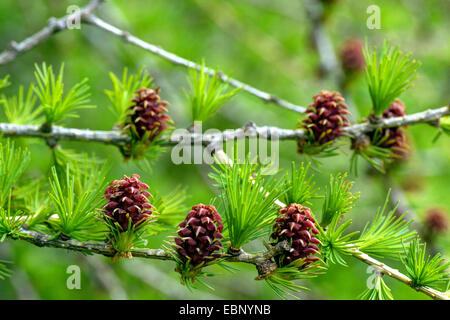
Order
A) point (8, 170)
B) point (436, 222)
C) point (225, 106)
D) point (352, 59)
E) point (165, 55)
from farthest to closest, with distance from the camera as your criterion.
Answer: point (225, 106) < point (352, 59) < point (436, 222) < point (165, 55) < point (8, 170)

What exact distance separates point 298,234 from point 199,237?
0.69 feet

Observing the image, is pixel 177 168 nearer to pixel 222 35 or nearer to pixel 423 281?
pixel 222 35

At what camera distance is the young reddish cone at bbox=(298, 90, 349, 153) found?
3.97ft

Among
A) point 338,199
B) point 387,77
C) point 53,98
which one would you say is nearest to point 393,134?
point 387,77

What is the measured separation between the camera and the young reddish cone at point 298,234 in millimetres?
926

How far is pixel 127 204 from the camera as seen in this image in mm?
935

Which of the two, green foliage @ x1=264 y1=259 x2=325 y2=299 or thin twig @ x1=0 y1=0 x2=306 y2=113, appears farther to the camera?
thin twig @ x1=0 y1=0 x2=306 y2=113

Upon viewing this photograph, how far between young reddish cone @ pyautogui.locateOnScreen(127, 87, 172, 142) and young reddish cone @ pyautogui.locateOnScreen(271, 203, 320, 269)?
461 mm

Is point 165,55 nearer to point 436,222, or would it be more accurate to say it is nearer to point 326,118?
point 326,118

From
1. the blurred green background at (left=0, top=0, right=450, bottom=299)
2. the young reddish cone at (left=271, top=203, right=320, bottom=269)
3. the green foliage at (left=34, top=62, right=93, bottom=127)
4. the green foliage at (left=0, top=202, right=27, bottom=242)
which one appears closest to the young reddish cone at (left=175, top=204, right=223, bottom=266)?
the young reddish cone at (left=271, top=203, right=320, bottom=269)

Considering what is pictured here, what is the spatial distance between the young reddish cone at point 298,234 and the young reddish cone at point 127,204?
0.30 metres

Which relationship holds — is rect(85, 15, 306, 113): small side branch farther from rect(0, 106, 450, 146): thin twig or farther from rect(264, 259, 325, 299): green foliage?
rect(264, 259, 325, 299): green foliage

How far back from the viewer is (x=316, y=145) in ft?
4.09

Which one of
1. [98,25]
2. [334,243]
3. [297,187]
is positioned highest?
[98,25]
